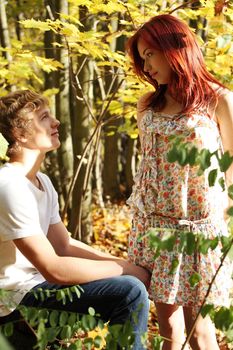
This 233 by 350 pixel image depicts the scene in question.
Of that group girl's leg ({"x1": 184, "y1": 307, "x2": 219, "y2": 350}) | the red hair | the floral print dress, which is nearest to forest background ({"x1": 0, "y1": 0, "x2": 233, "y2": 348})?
the red hair

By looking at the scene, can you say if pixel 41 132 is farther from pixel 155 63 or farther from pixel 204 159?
pixel 204 159

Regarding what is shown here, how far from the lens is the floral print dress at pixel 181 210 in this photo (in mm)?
2488

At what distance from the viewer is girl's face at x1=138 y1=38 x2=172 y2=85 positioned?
2549 millimetres

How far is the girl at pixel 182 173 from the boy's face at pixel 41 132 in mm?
434

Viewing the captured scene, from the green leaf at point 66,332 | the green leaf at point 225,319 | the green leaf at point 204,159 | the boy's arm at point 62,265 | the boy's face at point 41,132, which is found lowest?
the boy's arm at point 62,265

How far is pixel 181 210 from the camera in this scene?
8.22ft

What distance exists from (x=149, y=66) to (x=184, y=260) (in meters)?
0.89

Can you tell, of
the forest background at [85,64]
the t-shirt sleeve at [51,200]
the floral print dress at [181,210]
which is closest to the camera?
the floral print dress at [181,210]

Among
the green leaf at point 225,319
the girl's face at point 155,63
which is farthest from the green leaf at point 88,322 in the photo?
the girl's face at point 155,63

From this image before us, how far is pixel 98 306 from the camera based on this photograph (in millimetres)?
2348

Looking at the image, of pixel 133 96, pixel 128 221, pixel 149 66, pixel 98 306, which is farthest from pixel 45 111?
pixel 128 221

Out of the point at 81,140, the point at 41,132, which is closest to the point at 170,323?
the point at 41,132

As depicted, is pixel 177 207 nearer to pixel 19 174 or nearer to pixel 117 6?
pixel 19 174

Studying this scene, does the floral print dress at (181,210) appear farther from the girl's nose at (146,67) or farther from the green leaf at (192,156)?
the green leaf at (192,156)
